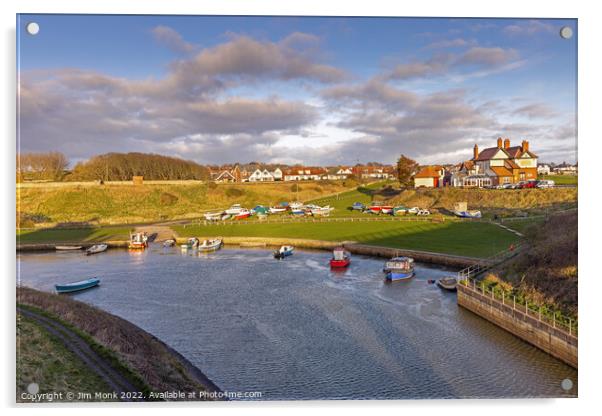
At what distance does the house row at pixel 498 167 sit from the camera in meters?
47.2

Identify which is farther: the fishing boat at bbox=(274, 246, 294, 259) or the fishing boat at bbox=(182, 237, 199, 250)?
the fishing boat at bbox=(182, 237, 199, 250)

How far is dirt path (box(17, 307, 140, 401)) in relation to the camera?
34.0 feet

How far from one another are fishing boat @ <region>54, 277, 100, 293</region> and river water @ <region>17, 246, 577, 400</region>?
0.49m

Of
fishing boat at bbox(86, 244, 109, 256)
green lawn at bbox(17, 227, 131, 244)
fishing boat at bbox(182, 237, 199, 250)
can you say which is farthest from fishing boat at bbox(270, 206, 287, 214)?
fishing boat at bbox(86, 244, 109, 256)

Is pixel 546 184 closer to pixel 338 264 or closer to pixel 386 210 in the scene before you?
pixel 386 210

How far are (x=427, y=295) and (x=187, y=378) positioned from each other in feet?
41.3

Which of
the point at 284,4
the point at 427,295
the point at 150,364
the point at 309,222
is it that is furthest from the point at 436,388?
the point at 309,222

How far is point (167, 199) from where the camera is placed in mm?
50719

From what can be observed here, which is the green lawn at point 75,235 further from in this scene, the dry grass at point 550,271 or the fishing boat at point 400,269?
the dry grass at point 550,271

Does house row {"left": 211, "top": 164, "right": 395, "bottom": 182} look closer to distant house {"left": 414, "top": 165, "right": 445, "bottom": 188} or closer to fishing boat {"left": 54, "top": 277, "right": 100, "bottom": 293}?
distant house {"left": 414, "top": 165, "right": 445, "bottom": 188}

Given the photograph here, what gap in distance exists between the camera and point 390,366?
12.8 m

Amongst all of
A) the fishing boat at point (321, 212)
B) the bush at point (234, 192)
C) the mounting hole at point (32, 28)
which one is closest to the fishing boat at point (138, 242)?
the fishing boat at point (321, 212)

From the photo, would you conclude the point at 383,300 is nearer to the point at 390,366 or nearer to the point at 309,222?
the point at 390,366

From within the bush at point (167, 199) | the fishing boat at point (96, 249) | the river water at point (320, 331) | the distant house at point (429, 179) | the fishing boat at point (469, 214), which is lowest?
the river water at point (320, 331)
